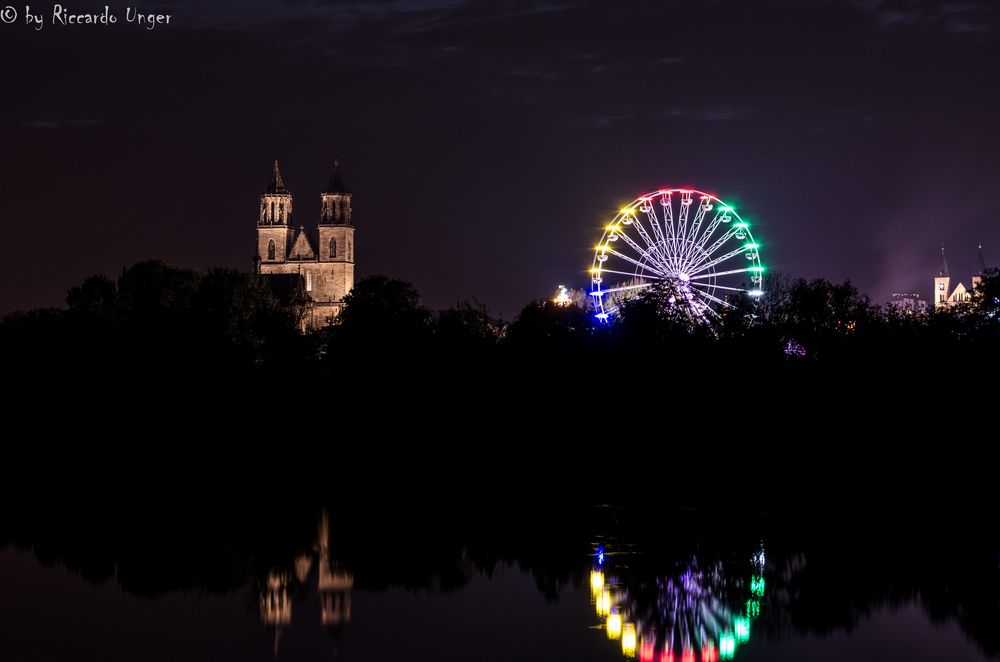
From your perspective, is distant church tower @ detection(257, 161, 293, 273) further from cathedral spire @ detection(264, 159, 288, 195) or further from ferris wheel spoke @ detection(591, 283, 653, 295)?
ferris wheel spoke @ detection(591, 283, 653, 295)

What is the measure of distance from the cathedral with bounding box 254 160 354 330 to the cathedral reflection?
392 ft

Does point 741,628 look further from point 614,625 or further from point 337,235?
point 337,235

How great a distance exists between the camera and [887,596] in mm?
32438

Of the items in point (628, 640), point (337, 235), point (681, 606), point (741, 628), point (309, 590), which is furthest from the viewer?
point (337, 235)

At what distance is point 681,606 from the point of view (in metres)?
31.4

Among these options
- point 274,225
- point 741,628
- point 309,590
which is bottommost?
point 741,628

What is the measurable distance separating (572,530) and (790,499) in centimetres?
689

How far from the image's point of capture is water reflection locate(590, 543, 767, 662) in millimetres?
28609

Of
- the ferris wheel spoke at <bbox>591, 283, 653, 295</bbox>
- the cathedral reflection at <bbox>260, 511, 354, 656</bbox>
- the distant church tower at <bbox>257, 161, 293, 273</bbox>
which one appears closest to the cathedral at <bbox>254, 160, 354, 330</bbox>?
the distant church tower at <bbox>257, 161, 293, 273</bbox>

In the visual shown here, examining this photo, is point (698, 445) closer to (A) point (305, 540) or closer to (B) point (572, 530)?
(B) point (572, 530)

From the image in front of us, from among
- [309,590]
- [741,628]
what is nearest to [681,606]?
[741,628]

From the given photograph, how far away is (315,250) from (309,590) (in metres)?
130

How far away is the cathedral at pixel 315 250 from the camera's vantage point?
523ft

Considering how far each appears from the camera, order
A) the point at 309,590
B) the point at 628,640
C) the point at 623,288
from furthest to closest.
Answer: the point at 623,288
the point at 309,590
the point at 628,640
